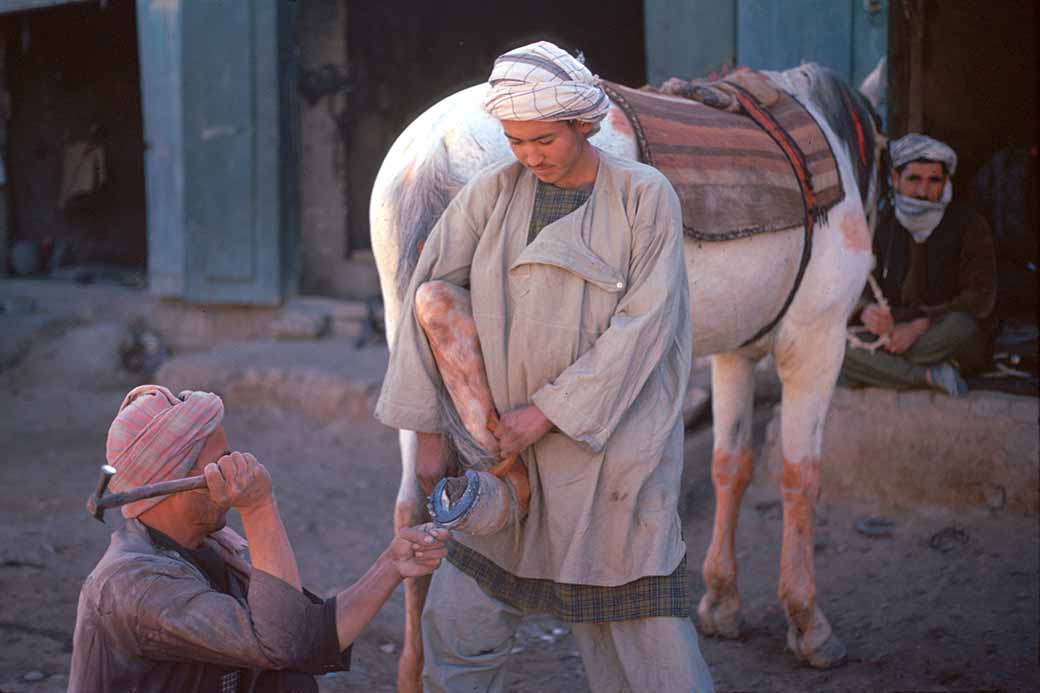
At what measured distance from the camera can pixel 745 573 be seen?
14.8 ft

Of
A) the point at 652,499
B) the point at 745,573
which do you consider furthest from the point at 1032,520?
the point at 652,499

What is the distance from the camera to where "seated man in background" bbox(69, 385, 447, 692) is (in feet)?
6.10

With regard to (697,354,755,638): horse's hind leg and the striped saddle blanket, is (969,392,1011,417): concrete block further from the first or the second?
the striped saddle blanket

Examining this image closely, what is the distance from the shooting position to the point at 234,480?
1899 mm

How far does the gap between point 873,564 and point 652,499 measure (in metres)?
2.58

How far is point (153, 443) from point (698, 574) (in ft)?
9.84

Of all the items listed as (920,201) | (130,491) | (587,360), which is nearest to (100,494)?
(130,491)

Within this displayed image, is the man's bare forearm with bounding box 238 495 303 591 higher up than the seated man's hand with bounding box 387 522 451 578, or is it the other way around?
the man's bare forearm with bounding box 238 495 303 591

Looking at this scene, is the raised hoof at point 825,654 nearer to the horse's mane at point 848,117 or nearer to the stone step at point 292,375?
the horse's mane at point 848,117

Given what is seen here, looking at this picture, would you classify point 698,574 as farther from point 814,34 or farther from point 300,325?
point 300,325

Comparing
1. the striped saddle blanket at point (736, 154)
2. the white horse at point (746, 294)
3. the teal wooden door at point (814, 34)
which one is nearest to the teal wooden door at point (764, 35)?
the teal wooden door at point (814, 34)

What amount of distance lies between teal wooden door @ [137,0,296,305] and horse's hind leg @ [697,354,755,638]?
4.20 metres

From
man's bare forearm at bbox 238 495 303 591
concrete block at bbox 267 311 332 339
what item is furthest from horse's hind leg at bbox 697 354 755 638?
concrete block at bbox 267 311 332 339

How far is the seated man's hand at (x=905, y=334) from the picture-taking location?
16.0 ft
